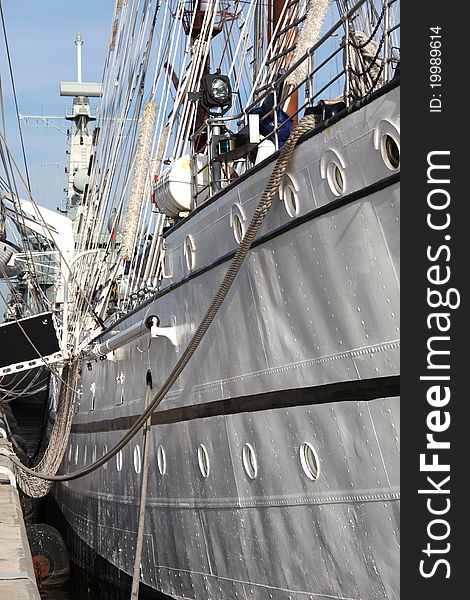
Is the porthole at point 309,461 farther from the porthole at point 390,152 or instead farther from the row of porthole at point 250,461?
the porthole at point 390,152

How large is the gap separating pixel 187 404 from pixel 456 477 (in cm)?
366

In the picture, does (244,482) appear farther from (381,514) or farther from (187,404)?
(381,514)

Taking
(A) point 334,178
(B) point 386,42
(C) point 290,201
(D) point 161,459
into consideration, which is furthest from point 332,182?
(D) point 161,459

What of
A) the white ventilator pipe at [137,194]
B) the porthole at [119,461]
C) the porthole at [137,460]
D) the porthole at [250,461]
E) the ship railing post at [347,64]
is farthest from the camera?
the white ventilator pipe at [137,194]

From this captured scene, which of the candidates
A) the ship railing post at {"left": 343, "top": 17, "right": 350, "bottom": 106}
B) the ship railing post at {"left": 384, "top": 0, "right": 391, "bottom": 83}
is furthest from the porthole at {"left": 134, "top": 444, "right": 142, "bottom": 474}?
the ship railing post at {"left": 384, "top": 0, "right": 391, "bottom": 83}

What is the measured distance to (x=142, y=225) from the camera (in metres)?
12.6

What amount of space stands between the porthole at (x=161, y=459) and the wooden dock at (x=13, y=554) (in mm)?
1237

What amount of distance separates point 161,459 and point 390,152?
4.46 meters

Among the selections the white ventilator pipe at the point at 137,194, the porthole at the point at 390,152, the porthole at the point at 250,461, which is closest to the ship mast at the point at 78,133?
the white ventilator pipe at the point at 137,194

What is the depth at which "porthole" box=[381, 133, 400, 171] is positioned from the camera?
16.6ft

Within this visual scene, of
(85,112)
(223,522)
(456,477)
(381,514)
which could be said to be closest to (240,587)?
(223,522)

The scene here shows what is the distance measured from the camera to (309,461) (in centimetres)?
601

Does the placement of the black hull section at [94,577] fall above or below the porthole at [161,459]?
below

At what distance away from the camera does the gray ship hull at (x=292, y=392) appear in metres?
5.25
